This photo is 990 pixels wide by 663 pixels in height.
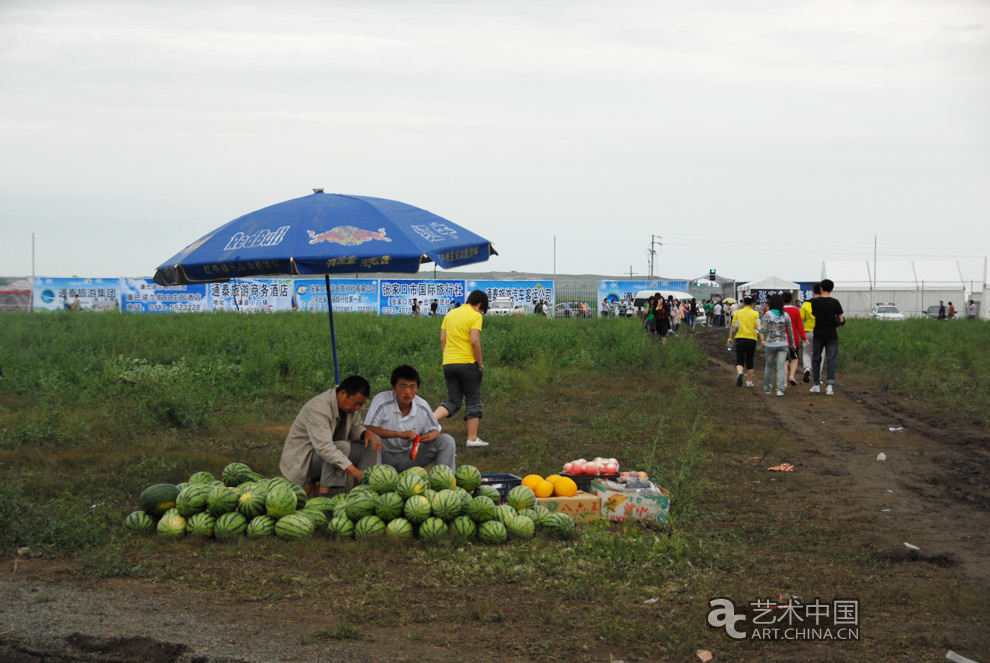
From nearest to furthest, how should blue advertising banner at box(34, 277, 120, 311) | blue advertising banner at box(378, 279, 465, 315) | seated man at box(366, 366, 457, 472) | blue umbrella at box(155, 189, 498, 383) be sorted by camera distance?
blue umbrella at box(155, 189, 498, 383) → seated man at box(366, 366, 457, 472) → blue advertising banner at box(34, 277, 120, 311) → blue advertising banner at box(378, 279, 465, 315)

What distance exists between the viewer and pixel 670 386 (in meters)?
17.2

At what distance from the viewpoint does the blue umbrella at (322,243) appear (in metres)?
6.14

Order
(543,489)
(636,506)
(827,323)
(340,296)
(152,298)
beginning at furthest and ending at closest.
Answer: (340,296), (152,298), (827,323), (543,489), (636,506)

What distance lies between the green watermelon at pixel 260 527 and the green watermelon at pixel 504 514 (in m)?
1.68

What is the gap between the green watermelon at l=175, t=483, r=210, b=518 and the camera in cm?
641

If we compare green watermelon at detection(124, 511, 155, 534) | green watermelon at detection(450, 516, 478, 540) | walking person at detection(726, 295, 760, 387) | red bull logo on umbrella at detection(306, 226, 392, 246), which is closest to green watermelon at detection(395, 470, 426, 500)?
green watermelon at detection(450, 516, 478, 540)

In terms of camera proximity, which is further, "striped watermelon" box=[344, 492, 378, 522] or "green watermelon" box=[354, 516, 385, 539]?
"striped watermelon" box=[344, 492, 378, 522]

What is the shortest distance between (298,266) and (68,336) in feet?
57.3

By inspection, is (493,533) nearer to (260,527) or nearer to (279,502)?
(279,502)

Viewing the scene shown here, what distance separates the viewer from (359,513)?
20.7 ft

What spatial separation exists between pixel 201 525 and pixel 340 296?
137ft

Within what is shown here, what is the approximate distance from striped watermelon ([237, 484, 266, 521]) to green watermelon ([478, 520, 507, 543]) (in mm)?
1668

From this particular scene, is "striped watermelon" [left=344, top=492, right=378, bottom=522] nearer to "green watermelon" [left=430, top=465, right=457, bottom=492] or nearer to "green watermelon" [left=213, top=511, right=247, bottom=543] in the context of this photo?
"green watermelon" [left=430, top=465, right=457, bottom=492]

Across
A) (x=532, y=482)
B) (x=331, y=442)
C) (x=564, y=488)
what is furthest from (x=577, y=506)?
(x=331, y=442)
